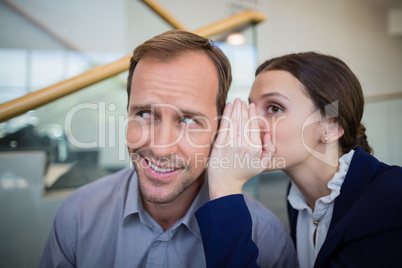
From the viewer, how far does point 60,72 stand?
180cm

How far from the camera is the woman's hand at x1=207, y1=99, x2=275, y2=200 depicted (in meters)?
0.97

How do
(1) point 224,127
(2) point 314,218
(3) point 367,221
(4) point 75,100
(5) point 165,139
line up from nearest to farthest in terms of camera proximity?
(3) point 367,221 < (5) point 165,139 < (1) point 224,127 < (2) point 314,218 < (4) point 75,100

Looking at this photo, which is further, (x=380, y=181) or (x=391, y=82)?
(x=391, y=82)

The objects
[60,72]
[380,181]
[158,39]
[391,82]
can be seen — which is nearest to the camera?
[380,181]

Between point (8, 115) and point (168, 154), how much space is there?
776 millimetres

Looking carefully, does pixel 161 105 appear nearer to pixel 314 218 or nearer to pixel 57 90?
pixel 57 90

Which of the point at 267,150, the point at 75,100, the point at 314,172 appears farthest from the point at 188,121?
the point at 75,100

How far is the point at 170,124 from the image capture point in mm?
953

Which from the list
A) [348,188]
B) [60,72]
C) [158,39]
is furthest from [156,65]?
[60,72]

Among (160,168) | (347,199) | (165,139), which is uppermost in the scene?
(165,139)

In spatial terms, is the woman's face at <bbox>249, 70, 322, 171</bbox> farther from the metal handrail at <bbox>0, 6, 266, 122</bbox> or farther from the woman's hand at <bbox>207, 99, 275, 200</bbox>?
the metal handrail at <bbox>0, 6, 266, 122</bbox>

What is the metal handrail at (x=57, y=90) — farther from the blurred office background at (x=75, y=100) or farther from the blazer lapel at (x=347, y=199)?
the blazer lapel at (x=347, y=199)

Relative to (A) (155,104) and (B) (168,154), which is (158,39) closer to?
(A) (155,104)

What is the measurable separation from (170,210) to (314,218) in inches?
27.0
